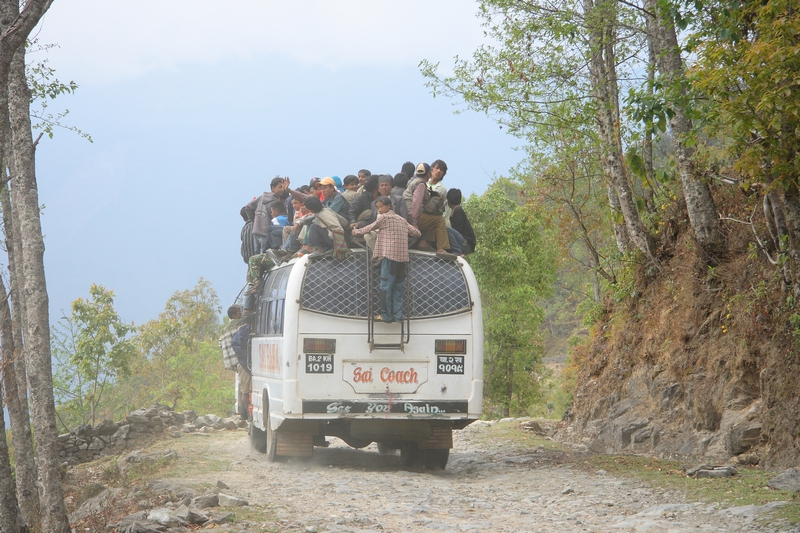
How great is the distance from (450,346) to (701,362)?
362 cm

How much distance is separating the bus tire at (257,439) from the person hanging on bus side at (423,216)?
179 inches

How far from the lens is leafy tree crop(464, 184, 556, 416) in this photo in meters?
36.5

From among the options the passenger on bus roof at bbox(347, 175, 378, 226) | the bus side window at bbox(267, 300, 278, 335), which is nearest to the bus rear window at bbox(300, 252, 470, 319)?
the passenger on bus roof at bbox(347, 175, 378, 226)

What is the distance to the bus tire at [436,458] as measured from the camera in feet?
37.4

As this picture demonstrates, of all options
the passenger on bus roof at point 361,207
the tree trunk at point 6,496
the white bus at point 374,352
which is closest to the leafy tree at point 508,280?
the passenger on bus roof at point 361,207

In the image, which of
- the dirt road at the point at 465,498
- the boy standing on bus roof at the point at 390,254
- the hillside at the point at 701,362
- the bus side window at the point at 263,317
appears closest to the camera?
the dirt road at the point at 465,498

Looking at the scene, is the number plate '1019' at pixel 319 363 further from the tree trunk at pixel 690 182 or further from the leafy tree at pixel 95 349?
the leafy tree at pixel 95 349

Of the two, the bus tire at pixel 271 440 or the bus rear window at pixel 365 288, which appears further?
the bus tire at pixel 271 440

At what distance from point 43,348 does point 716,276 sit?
8.57m

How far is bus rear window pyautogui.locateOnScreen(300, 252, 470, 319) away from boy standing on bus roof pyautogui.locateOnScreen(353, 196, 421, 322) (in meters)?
0.13

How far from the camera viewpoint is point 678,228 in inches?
555

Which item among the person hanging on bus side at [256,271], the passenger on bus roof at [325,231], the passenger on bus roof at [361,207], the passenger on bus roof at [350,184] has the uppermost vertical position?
the passenger on bus roof at [350,184]

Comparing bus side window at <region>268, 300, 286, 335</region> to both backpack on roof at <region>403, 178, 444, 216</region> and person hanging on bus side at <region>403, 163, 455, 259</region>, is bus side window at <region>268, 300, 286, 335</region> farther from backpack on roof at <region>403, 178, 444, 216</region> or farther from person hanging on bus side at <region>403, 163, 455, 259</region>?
backpack on roof at <region>403, 178, 444, 216</region>

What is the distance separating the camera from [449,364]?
423 inches
